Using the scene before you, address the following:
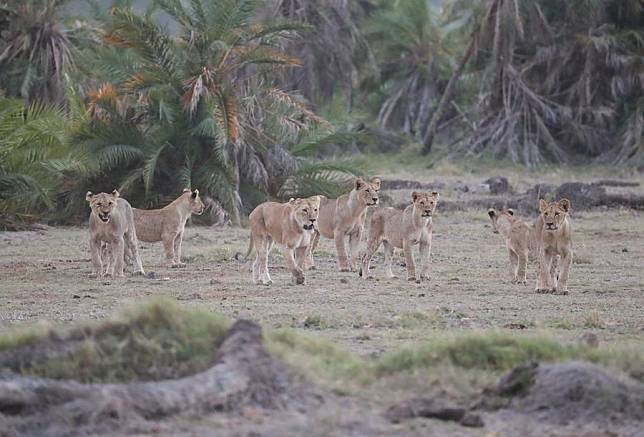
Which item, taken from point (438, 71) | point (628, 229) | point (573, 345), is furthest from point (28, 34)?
point (573, 345)

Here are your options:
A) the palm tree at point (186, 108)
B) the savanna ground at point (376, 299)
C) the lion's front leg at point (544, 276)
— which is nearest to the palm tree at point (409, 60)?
the palm tree at point (186, 108)

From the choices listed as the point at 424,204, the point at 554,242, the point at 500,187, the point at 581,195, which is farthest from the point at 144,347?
the point at 500,187

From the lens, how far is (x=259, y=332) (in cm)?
832

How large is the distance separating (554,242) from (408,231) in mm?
2132

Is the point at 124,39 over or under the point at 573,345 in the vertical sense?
over

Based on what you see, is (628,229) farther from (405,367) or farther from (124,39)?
(405,367)

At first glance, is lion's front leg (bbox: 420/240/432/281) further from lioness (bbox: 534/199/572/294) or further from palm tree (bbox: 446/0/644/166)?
palm tree (bbox: 446/0/644/166)

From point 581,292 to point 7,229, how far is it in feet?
35.1

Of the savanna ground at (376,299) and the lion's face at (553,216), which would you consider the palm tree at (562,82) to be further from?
the lion's face at (553,216)

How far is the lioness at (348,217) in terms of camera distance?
1675 cm

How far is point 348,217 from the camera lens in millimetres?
16922

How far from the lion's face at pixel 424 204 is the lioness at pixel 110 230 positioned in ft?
11.1

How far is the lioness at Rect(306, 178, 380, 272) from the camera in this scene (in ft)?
55.0

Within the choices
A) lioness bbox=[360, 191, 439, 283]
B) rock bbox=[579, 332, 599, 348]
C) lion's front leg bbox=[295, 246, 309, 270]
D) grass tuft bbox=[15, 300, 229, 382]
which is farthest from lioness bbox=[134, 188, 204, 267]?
grass tuft bbox=[15, 300, 229, 382]
